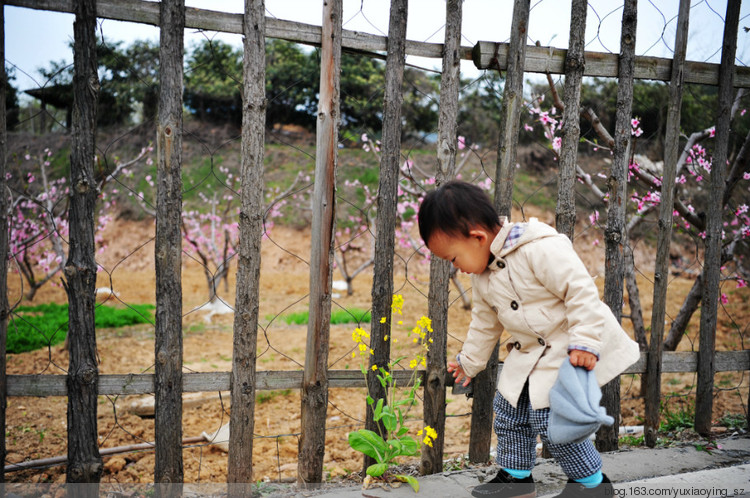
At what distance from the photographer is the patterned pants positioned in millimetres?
1775

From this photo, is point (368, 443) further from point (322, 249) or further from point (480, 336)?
point (322, 249)

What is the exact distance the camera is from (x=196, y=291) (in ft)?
29.1

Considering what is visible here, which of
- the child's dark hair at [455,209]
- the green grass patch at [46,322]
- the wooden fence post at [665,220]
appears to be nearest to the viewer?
the child's dark hair at [455,209]

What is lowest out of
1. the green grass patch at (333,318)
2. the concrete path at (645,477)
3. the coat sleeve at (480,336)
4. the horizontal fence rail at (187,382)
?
the green grass patch at (333,318)

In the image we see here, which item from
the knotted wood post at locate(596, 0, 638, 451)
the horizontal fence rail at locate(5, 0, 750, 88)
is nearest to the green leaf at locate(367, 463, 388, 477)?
the knotted wood post at locate(596, 0, 638, 451)

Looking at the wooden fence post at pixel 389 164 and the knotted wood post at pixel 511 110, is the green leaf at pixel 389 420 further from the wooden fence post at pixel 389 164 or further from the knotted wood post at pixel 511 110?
the knotted wood post at pixel 511 110

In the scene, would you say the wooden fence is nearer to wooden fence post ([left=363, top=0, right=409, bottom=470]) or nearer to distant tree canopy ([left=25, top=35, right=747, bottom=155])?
wooden fence post ([left=363, top=0, right=409, bottom=470])

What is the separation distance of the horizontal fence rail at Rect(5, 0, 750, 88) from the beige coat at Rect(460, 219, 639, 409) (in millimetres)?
941

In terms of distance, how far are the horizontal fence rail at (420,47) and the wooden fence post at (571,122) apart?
0.08 m

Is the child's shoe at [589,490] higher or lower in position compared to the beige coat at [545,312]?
lower

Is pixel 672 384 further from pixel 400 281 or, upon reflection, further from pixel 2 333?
pixel 400 281

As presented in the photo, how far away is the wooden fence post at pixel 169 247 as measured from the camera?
1.97m

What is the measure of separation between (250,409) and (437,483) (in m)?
0.83

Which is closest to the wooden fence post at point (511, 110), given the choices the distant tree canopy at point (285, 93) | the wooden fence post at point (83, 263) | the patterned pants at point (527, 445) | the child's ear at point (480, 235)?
the patterned pants at point (527, 445)
